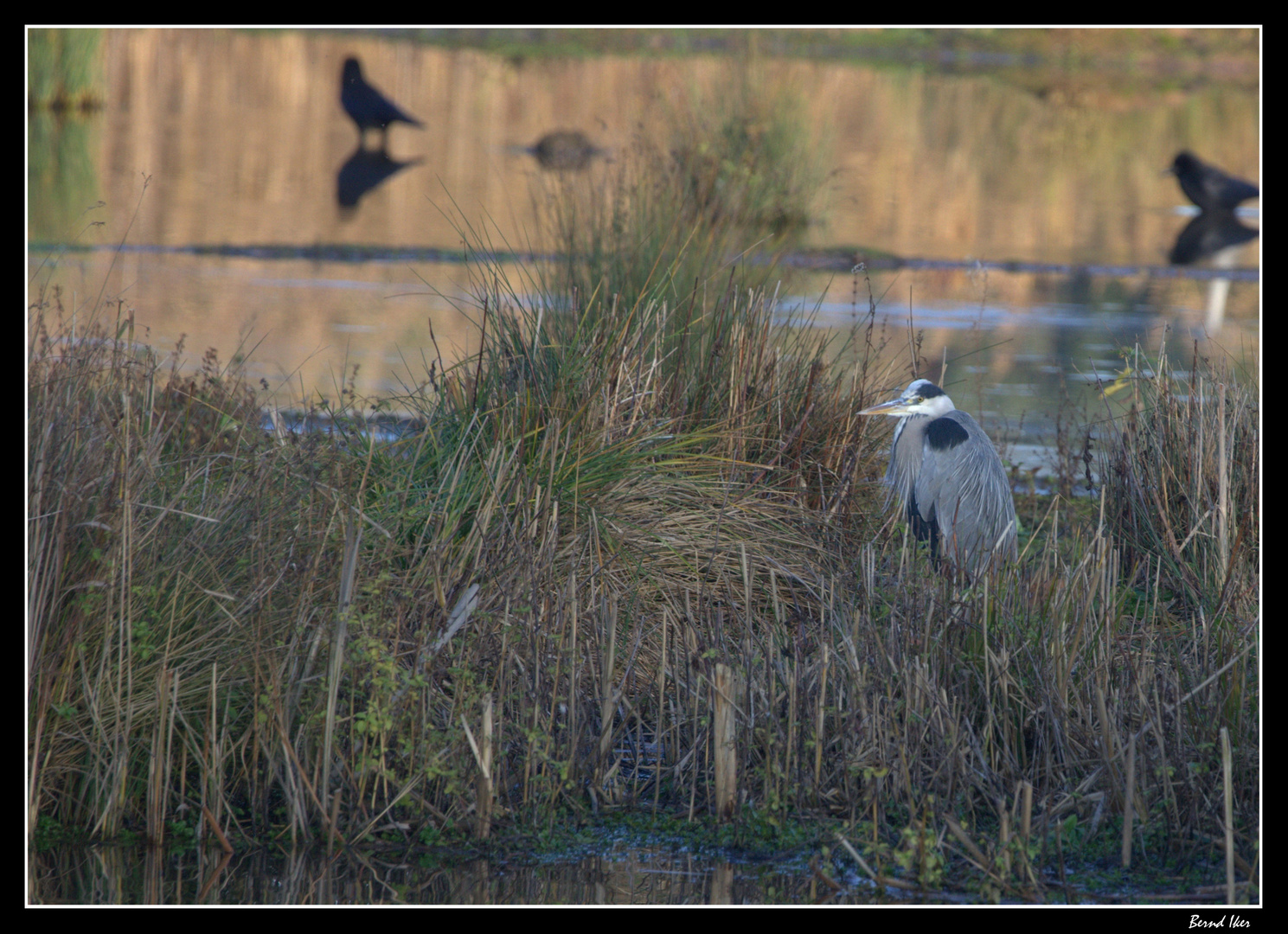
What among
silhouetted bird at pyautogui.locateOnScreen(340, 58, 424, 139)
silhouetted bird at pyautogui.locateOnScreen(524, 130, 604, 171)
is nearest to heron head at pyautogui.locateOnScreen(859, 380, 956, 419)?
silhouetted bird at pyautogui.locateOnScreen(524, 130, 604, 171)

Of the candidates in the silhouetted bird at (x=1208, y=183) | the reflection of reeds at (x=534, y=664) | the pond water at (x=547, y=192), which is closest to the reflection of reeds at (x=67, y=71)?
the pond water at (x=547, y=192)

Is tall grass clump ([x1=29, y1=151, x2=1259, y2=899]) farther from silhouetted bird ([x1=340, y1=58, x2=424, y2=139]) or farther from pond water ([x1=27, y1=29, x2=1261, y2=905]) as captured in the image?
silhouetted bird ([x1=340, y1=58, x2=424, y2=139])

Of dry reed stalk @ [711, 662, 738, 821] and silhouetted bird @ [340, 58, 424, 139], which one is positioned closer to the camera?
dry reed stalk @ [711, 662, 738, 821]

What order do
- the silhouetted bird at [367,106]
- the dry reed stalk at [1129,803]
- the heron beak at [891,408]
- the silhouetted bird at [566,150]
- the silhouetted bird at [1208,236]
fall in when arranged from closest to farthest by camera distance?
the dry reed stalk at [1129,803] → the heron beak at [891,408] → the silhouetted bird at [1208,236] → the silhouetted bird at [566,150] → the silhouetted bird at [367,106]

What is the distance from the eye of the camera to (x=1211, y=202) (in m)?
15.5

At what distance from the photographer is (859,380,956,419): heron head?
483 centimetres

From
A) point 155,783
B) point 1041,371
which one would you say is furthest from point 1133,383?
point 1041,371

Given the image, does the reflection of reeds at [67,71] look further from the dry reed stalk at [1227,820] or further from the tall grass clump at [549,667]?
the dry reed stalk at [1227,820]

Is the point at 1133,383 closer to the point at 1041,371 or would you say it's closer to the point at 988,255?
the point at 1041,371

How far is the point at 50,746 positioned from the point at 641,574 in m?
1.69

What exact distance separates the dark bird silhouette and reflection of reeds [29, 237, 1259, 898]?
1187 centimetres

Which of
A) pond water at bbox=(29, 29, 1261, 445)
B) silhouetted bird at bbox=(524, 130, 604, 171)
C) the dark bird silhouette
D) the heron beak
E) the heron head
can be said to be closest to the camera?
the heron beak

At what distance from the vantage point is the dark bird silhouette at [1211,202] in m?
14.8

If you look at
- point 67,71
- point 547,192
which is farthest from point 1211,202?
point 67,71
